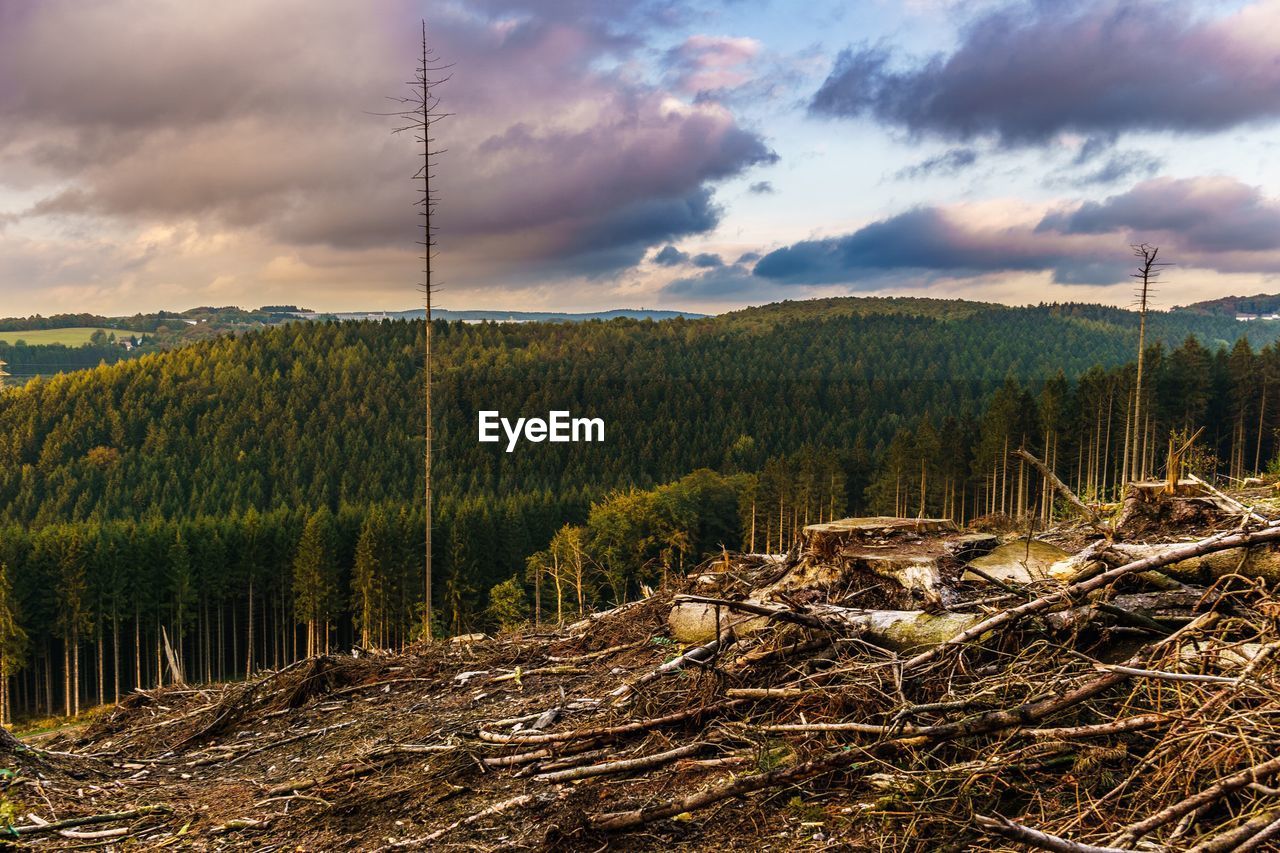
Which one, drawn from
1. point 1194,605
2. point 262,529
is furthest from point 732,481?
point 1194,605

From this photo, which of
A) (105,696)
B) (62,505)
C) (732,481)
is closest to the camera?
(105,696)

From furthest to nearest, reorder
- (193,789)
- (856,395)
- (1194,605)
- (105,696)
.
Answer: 1. (856,395)
2. (105,696)
3. (193,789)
4. (1194,605)

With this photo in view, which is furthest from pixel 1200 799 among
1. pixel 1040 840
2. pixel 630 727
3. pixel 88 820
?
pixel 88 820

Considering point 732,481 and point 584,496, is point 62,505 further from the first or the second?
point 732,481

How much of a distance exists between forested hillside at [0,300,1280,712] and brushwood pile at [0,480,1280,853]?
8.66 feet

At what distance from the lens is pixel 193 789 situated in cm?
700

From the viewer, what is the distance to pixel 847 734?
193 inches

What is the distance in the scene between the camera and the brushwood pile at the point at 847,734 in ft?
13.2

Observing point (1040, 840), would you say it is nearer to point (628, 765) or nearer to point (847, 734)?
point (847, 734)

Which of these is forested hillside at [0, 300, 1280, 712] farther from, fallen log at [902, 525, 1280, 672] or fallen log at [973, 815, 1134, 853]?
fallen log at [973, 815, 1134, 853]

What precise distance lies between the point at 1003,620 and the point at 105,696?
256 ft

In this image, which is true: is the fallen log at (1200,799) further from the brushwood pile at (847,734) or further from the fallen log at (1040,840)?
the fallen log at (1040,840)

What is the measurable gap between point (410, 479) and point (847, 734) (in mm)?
128601

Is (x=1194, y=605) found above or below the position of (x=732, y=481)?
above
